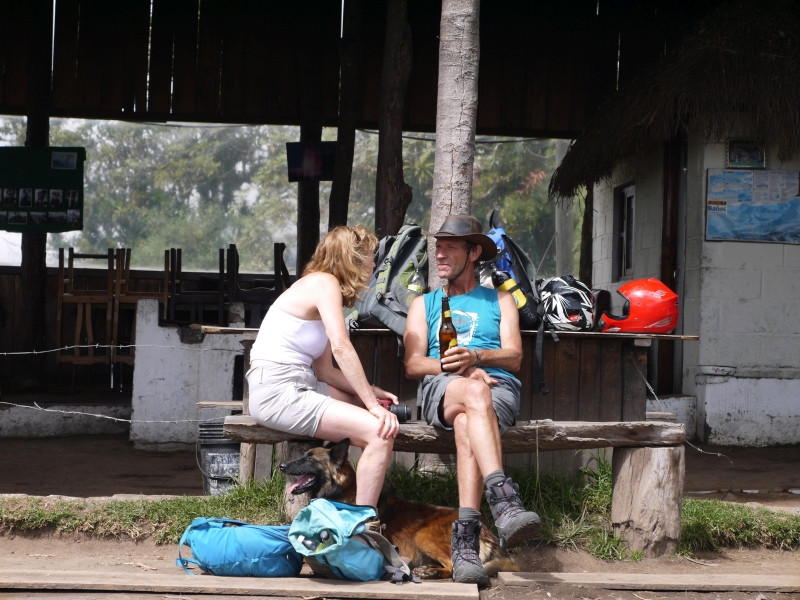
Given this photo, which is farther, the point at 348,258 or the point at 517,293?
the point at 517,293

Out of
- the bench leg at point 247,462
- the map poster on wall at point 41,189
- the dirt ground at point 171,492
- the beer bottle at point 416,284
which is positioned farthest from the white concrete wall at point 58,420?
the beer bottle at point 416,284

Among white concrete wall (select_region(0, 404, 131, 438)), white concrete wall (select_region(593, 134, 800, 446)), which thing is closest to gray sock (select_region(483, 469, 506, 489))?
white concrete wall (select_region(593, 134, 800, 446))

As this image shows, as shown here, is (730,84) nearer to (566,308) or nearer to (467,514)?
(566,308)

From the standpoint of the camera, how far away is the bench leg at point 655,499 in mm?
Result: 4633

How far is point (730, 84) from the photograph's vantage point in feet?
26.9

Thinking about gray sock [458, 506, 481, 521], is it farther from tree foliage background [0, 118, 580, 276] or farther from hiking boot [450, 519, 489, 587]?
tree foliage background [0, 118, 580, 276]

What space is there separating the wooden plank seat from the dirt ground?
0.55 meters

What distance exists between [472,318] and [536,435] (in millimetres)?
654

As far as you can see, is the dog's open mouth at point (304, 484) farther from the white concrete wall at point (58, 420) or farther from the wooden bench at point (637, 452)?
the white concrete wall at point (58, 420)

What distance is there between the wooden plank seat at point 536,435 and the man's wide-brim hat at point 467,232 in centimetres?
88

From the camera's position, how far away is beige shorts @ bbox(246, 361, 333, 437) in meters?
4.33

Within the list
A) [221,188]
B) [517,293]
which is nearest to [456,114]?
[517,293]

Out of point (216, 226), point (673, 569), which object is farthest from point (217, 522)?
point (216, 226)

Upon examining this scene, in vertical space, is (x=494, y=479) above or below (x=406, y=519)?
above
